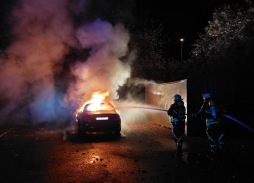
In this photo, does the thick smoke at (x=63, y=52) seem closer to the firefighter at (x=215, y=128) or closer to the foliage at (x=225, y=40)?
the foliage at (x=225, y=40)

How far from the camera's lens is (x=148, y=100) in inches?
851

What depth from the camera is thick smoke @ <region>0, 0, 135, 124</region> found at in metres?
19.2

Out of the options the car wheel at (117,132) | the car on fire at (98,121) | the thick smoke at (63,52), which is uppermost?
the thick smoke at (63,52)

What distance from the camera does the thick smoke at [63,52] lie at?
1916 cm

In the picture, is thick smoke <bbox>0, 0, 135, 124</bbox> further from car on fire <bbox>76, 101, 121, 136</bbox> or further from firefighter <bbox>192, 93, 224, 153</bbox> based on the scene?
firefighter <bbox>192, 93, 224, 153</bbox>

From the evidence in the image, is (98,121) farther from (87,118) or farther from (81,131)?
(81,131)

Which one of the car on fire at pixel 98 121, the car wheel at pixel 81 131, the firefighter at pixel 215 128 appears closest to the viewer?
the firefighter at pixel 215 128

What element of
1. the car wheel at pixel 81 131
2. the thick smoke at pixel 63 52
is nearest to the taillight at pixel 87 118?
the car wheel at pixel 81 131

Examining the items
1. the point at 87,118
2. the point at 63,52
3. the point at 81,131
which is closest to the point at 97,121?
the point at 87,118

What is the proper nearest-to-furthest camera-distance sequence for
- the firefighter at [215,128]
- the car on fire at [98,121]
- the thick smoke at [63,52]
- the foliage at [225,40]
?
the firefighter at [215,128] → the car on fire at [98,121] → the thick smoke at [63,52] → the foliage at [225,40]

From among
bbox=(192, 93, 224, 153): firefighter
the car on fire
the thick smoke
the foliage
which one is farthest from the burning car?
the foliage

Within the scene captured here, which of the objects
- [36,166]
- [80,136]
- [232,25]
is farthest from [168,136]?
[232,25]

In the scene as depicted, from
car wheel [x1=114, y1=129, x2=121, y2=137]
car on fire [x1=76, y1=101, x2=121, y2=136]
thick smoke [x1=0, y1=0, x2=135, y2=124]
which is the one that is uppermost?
thick smoke [x1=0, y1=0, x2=135, y2=124]

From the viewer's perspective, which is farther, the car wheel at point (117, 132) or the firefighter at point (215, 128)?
the car wheel at point (117, 132)
